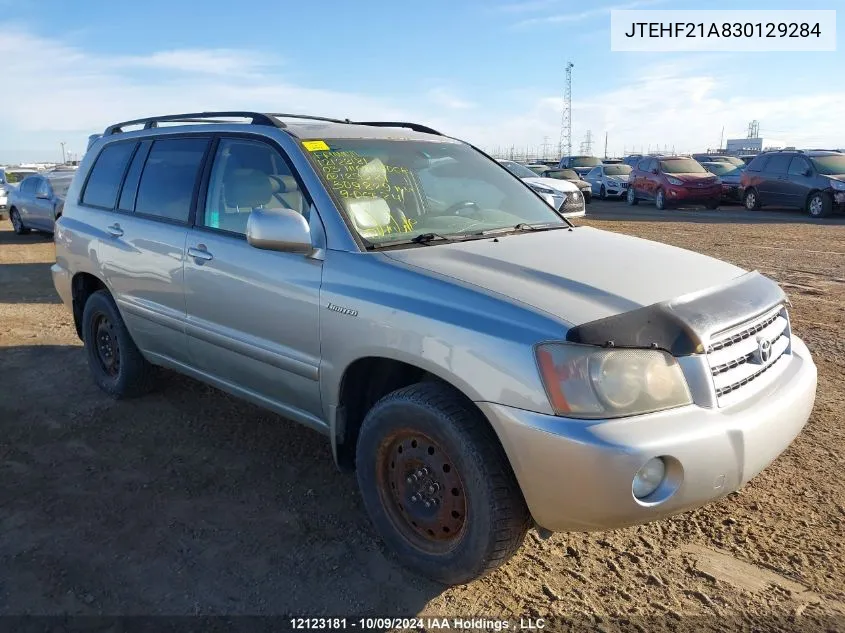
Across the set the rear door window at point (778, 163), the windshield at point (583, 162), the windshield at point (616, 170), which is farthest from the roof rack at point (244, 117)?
the windshield at point (583, 162)

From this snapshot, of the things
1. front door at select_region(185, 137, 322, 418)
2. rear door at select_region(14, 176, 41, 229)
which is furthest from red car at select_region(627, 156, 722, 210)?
front door at select_region(185, 137, 322, 418)

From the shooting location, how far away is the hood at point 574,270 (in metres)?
2.57

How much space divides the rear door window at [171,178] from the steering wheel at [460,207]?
1430mm

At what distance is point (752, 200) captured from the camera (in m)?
18.6

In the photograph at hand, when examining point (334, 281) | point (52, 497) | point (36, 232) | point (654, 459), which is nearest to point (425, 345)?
point (334, 281)

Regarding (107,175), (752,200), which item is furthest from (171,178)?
(752,200)

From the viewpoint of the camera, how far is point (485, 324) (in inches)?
98.7

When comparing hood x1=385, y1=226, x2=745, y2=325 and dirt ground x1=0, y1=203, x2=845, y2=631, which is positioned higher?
hood x1=385, y1=226, x2=745, y2=325

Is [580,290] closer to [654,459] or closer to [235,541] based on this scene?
[654,459]

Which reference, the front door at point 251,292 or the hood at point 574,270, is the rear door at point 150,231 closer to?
the front door at point 251,292

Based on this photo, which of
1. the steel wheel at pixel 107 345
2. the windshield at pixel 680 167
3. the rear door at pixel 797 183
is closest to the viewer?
the steel wheel at pixel 107 345

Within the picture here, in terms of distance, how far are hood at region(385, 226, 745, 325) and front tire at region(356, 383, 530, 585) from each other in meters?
0.48

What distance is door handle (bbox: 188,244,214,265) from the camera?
367cm

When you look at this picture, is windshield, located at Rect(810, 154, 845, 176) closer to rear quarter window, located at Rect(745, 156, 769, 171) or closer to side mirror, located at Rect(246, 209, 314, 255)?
rear quarter window, located at Rect(745, 156, 769, 171)
